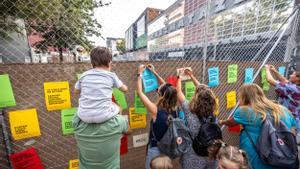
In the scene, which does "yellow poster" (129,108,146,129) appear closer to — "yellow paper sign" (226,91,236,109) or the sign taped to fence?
the sign taped to fence

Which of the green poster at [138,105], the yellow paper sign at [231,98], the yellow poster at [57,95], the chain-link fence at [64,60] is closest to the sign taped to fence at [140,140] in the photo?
the chain-link fence at [64,60]

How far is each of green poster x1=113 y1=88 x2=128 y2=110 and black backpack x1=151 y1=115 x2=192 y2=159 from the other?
0.58 m

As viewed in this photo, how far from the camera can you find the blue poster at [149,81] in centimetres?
240

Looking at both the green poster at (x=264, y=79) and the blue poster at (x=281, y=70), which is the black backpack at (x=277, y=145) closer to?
the green poster at (x=264, y=79)

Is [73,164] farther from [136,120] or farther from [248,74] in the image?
[248,74]

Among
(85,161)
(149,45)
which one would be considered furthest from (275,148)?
(149,45)

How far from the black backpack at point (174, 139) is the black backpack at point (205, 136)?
115 millimetres

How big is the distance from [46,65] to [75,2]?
2.15 m

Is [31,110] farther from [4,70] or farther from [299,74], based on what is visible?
[299,74]

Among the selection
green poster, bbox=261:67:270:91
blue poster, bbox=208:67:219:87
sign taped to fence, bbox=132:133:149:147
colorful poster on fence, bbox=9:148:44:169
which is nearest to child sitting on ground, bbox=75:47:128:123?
colorful poster on fence, bbox=9:148:44:169

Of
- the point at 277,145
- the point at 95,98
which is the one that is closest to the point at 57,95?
the point at 95,98

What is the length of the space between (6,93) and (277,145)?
8.84 ft

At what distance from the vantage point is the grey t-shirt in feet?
5.27

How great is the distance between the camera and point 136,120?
257 cm
